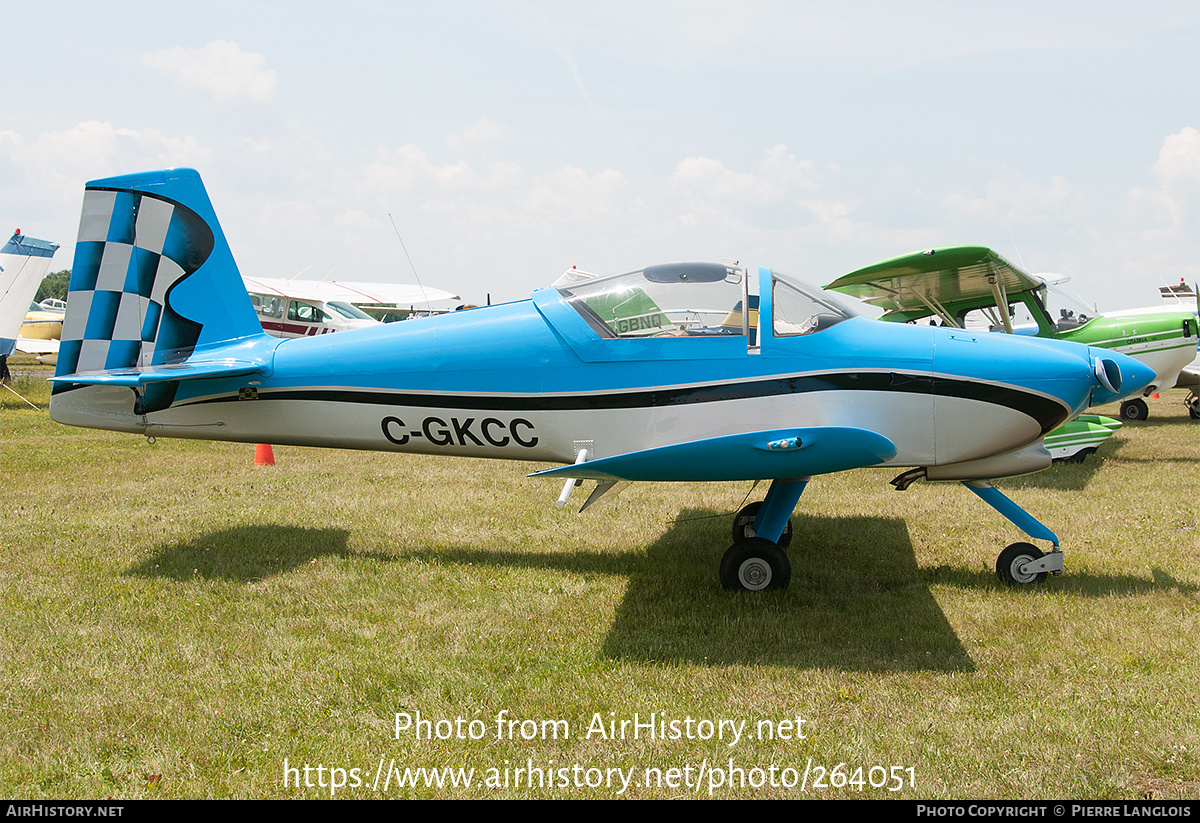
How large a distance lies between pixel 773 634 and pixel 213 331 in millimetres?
4603

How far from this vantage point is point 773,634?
4.49 meters

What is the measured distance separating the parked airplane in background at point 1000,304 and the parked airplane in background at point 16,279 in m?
16.7

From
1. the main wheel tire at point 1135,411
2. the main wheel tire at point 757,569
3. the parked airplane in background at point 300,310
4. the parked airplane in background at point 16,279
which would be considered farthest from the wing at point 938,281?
the parked airplane in background at point 16,279

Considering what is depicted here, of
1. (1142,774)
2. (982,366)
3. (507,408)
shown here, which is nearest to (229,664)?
(507,408)

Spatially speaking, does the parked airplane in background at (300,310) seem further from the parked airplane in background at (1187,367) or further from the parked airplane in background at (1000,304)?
the parked airplane in background at (1187,367)

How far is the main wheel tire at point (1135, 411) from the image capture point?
15125mm

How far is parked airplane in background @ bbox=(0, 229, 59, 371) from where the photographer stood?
16.7m

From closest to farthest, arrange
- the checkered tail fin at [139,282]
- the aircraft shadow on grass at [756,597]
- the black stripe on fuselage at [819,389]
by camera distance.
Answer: the aircraft shadow on grass at [756,597] < the black stripe on fuselage at [819,389] < the checkered tail fin at [139,282]

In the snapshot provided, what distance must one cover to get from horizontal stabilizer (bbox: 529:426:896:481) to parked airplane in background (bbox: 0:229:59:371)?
17419 millimetres

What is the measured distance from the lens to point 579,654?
4230 millimetres

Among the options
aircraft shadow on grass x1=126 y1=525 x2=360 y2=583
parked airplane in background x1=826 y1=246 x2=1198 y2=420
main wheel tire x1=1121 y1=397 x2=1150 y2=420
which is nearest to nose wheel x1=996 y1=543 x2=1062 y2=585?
aircraft shadow on grass x1=126 y1=525 x2=360 y2=583

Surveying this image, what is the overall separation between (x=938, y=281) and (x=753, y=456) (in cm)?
737

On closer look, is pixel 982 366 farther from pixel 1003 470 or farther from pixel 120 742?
pixel 120 742

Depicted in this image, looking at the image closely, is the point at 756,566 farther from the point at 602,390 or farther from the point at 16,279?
the point at 16,279
